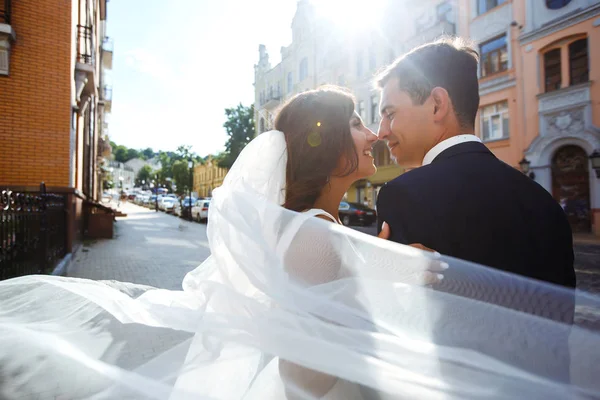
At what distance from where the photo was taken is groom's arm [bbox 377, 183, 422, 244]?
1273 millimetres

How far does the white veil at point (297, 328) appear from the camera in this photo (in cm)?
111

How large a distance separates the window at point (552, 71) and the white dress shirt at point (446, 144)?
20.2 metres

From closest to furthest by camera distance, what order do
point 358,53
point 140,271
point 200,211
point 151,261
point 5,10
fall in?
point 140,271, point 5,10, point 151,261, point 200,211, point 358,53

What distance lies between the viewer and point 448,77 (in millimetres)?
1544

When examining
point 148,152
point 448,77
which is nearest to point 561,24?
point 448,77

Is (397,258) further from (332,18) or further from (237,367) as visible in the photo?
(332,18)

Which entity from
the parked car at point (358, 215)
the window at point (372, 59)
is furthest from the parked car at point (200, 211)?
the window at point (372, 59)

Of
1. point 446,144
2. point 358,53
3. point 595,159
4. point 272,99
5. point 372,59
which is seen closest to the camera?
point 446,144

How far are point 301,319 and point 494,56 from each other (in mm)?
22963

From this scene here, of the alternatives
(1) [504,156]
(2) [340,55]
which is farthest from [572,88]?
(2) [340,55]

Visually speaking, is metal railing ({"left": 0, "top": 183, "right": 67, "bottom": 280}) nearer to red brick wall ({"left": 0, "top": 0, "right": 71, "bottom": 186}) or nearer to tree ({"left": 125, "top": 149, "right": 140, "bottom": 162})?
red brick wall ({"left": 0, "top": 0, "right": 71, "bottom": 186})

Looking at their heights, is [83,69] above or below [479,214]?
above

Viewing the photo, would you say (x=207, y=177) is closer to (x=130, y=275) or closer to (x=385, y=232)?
(x=130, y=275)

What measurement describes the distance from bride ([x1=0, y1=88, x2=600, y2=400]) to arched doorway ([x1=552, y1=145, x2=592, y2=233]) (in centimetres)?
1842
